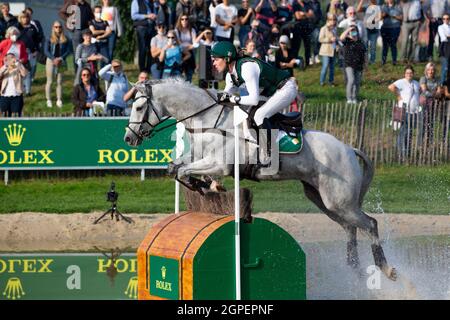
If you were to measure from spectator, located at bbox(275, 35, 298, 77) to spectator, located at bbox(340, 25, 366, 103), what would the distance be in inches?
47.5

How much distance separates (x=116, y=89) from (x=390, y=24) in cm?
668

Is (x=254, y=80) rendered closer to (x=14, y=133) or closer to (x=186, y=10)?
(x=14, y=133)

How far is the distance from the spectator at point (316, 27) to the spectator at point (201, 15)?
2.30 m

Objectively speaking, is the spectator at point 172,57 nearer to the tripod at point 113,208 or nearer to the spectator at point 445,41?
the tripod at point 113,208

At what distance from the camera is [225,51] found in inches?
495

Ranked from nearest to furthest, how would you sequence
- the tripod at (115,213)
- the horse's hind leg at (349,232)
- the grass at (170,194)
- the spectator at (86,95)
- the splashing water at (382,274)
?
the splashing water at (382,274)
the horse's hind leg at (349,232)
the tripod at (115,213)
the grass at (170,194)
the spectator at (86,95)

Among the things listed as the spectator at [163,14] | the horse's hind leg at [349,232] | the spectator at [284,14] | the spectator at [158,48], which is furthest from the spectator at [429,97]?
the horse's hind leg at [349,232]

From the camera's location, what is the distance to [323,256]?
15.9 m

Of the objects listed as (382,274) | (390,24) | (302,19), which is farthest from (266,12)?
(382,274)

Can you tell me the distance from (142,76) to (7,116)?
2.54 m

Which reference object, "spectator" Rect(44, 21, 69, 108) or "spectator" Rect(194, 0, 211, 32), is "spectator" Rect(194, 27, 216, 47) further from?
"spectator" Rect(44, 21, 69, 108)

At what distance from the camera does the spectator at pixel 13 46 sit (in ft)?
74.6

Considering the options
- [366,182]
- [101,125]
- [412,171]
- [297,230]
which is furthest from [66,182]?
[366,182]

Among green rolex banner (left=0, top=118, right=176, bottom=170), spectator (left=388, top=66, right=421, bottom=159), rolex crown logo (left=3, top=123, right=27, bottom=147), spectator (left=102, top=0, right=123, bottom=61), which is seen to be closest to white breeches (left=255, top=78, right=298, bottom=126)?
green rolex banner (left=0, top=118, right=176, bottom=170)
